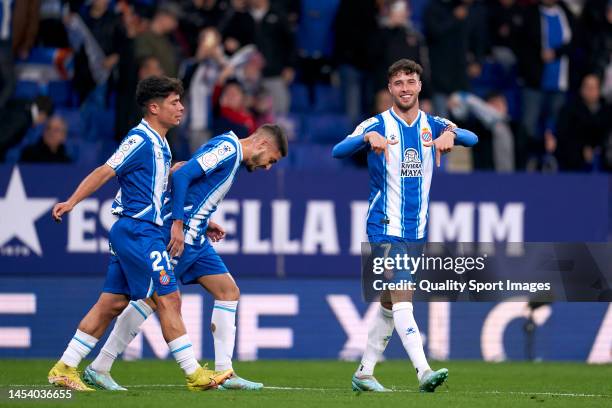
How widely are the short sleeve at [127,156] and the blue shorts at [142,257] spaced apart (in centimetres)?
39

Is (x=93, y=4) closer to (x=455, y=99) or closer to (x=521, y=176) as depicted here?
(x=455, y=99)

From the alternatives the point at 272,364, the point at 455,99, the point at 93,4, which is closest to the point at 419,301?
the point at 272,364

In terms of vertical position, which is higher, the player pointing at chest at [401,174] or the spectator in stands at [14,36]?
the spectator in stands at [14,36]

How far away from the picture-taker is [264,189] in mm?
15398

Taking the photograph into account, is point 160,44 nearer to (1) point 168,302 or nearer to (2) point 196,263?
(2) point 196,263

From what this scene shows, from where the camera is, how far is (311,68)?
64.0ft

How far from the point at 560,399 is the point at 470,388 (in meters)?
1.38

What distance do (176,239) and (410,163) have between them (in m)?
1.90

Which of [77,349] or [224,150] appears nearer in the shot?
[77,349]

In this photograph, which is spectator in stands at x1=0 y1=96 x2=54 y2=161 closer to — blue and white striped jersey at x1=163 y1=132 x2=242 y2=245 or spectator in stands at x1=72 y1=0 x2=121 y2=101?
spectator in stands at x1=72 y1=0 x2=121 y2=101

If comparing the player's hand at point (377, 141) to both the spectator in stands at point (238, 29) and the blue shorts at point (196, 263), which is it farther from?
the spectator in stands at point (238, 29)

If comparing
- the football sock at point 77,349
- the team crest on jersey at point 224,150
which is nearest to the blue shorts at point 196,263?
the team crest on jersey at point 224,150

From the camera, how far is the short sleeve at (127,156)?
988 centimetres

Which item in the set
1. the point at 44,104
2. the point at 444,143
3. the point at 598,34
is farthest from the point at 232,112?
the point at 444,143
